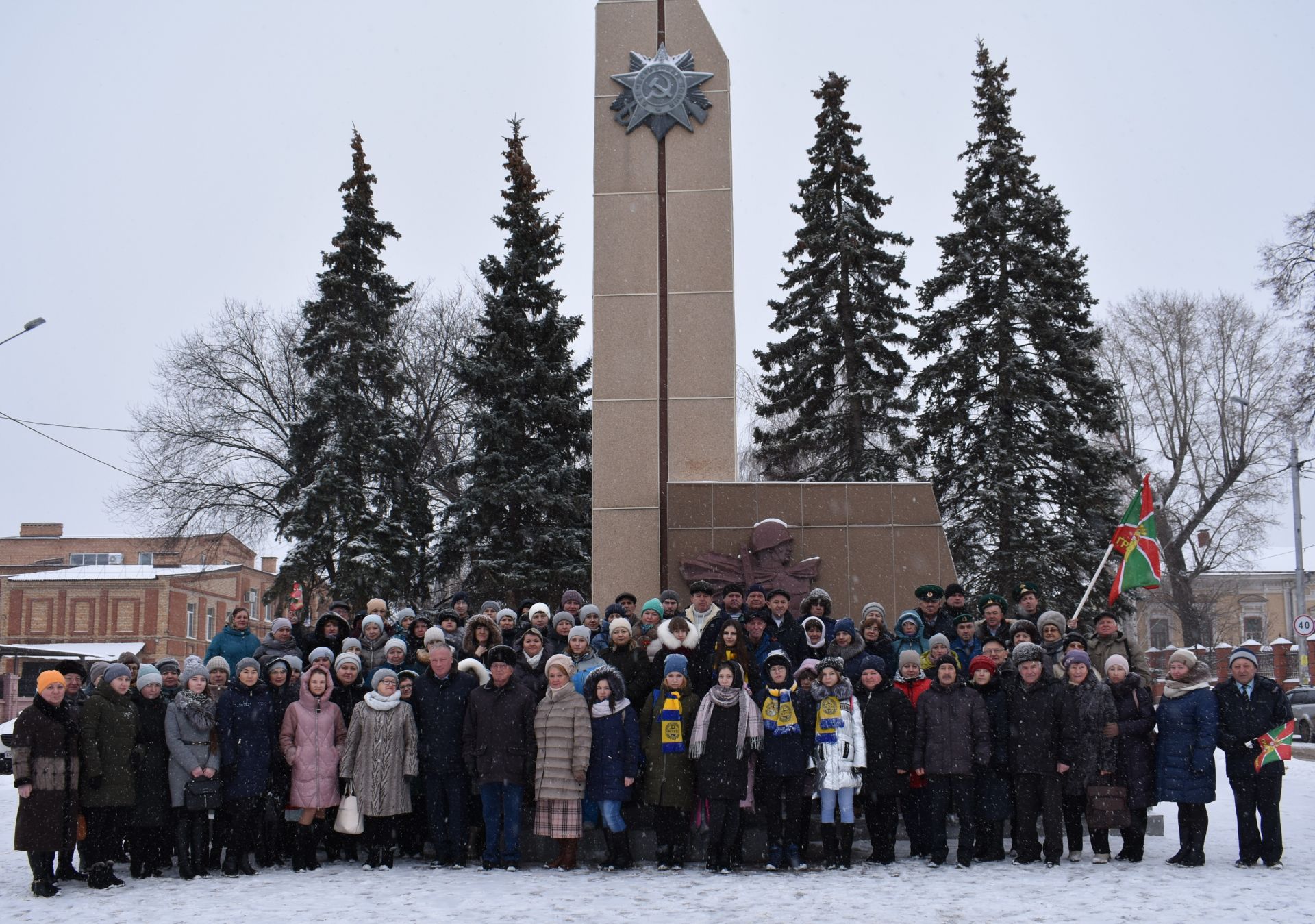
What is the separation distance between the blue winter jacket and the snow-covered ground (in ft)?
1.59

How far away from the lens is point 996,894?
701 cm

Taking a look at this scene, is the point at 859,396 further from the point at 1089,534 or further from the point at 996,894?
Answer: the point at 996,894

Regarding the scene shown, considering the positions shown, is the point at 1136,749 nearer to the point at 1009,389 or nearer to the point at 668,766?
the point at 668,766

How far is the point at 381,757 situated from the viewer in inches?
326

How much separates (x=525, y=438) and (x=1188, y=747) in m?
16.6

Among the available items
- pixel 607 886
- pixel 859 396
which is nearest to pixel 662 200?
pixel 607 886

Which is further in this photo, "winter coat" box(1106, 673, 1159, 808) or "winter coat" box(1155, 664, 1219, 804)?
"winter coat" box(1106, 673, 1159, 808)

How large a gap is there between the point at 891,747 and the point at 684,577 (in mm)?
4297

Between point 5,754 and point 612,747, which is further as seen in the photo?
point 5,754

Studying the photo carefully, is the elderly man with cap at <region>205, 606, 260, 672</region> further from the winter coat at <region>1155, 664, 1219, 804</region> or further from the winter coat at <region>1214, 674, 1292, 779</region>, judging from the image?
the winter coat at <region>1214, 674, 1292, 779</region>

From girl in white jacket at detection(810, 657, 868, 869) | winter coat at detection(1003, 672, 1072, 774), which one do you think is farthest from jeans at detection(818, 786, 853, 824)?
winter coat at detection(1003, 672, 1072, 774)

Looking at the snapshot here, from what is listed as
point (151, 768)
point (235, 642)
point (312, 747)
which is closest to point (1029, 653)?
point (312, 747)

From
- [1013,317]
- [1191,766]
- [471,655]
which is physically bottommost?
[1191,766]

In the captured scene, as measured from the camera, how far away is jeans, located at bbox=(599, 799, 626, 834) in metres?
7.96
